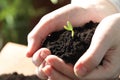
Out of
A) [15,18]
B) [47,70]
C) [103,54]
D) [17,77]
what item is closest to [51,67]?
[47,70]

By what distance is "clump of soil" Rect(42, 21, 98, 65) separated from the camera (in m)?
0.66

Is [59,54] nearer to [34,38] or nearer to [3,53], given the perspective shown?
[34,38]

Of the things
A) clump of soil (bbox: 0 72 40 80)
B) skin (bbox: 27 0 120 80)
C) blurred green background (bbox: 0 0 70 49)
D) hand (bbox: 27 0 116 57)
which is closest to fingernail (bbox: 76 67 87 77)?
skin (bbox: 27 0 120 80)

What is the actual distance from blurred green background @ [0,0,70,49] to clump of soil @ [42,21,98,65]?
68 cm

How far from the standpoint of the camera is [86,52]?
2.14 ft

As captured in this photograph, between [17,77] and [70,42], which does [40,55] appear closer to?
[70,42]

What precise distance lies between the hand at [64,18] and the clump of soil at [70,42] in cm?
2

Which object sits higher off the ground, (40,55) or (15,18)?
(40,55)

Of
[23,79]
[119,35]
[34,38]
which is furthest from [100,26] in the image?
[23,79]

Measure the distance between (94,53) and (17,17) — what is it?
0.82 m

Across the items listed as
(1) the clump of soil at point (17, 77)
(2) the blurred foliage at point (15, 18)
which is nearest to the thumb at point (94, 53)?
(1) the clump of soil at point (17, 77)

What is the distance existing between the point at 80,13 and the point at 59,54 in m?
0.16

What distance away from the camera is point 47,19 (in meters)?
0.76

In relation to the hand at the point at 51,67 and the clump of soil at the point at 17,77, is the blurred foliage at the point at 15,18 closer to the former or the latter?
the clump of soil at the point at 17,77
